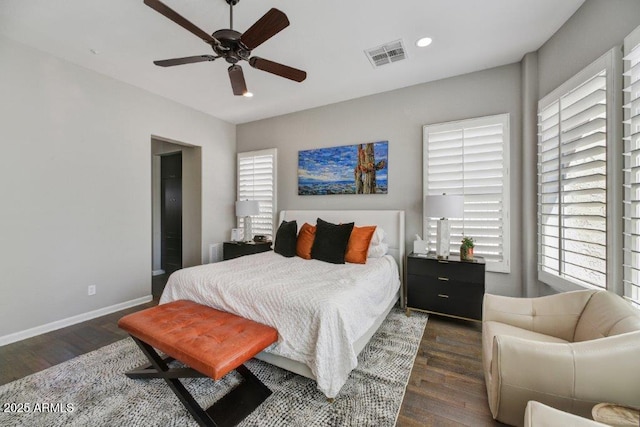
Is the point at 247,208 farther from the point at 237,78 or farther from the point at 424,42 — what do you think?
the point at 424,42

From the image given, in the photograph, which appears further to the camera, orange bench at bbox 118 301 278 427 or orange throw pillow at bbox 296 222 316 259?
orange throw pillow at bbox 296 222 316 259

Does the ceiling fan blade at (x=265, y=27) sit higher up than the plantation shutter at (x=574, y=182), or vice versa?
the ceiling fan blade at (x=265, y=27)

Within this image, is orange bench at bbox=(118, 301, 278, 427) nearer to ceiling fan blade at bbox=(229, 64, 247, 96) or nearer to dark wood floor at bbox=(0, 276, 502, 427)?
dark wood floor at bbox=(0, 276, 502, 427)

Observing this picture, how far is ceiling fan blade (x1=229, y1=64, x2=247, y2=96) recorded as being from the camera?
218cm

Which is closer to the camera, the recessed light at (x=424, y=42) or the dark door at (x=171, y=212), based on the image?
the recessed light at (x=424, y=42)

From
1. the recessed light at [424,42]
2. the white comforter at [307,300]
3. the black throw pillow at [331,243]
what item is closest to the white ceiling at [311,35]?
the recessed light at [424,42]

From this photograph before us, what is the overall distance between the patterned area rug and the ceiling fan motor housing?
2487 millimetres

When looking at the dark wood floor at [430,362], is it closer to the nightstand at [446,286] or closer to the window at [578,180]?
the nightstand at [446,286]

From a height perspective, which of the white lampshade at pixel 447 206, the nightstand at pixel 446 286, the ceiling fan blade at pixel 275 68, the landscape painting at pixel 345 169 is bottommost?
the nightstand at pixel 446 286

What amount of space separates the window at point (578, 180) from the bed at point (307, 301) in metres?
1.56

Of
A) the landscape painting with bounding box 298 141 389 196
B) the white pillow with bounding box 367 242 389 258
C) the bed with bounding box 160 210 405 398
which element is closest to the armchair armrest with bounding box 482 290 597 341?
the bed with bounding box 160 210 405 398

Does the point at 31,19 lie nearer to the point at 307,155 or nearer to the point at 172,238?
the point at 307,155

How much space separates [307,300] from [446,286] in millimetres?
1875

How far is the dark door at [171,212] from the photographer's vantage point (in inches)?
203
